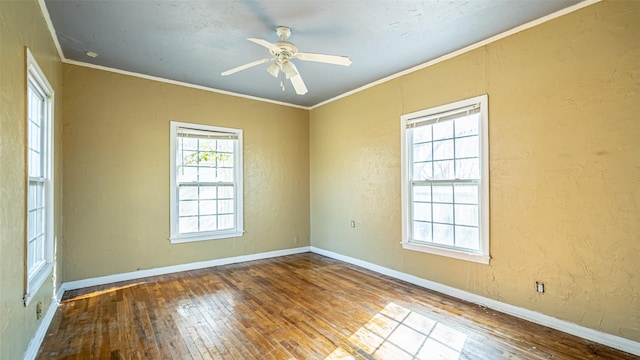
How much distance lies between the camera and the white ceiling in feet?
8.89

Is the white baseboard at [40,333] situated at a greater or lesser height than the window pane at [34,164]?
lesser

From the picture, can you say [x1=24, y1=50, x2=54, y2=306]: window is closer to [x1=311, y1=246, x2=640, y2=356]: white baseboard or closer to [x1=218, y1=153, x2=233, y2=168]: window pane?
[x1=218, y1=153, x2=233, y2=168]: window pane

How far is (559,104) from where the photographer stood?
2.85 metres

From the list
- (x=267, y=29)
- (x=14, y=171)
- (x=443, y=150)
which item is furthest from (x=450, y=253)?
(x=14, y=171)

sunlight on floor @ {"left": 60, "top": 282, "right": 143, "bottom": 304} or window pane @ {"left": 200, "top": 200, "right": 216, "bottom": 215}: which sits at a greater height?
window pane @ {"left": 200, "top": 200, "right": 216, "bottom": 215}

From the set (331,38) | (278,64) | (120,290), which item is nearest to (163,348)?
(120,290)

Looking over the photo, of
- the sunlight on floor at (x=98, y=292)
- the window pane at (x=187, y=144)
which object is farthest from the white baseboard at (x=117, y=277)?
the window pane at (x=187, y=144)

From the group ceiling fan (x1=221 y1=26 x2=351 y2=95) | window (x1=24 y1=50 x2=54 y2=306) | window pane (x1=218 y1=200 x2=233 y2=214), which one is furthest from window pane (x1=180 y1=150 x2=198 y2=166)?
ceiling fan (x1=221 y1=26 x2=351 y2=95)

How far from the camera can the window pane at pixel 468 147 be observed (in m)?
3.51

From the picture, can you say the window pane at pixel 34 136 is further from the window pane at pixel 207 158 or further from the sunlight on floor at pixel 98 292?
the window pane at pixel 207 158

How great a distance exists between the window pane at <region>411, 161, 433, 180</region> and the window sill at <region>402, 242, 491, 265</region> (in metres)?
0.88

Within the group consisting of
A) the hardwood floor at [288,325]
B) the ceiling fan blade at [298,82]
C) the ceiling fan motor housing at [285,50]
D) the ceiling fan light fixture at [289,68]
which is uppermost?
the ceiling fan motor housing at [285,50]

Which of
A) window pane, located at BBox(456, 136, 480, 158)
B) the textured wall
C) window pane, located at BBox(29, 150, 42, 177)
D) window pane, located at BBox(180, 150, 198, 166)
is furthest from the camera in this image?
window pane, located at BBox(180, 150, 198, 166)

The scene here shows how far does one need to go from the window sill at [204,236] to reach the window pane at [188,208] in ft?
1.12
